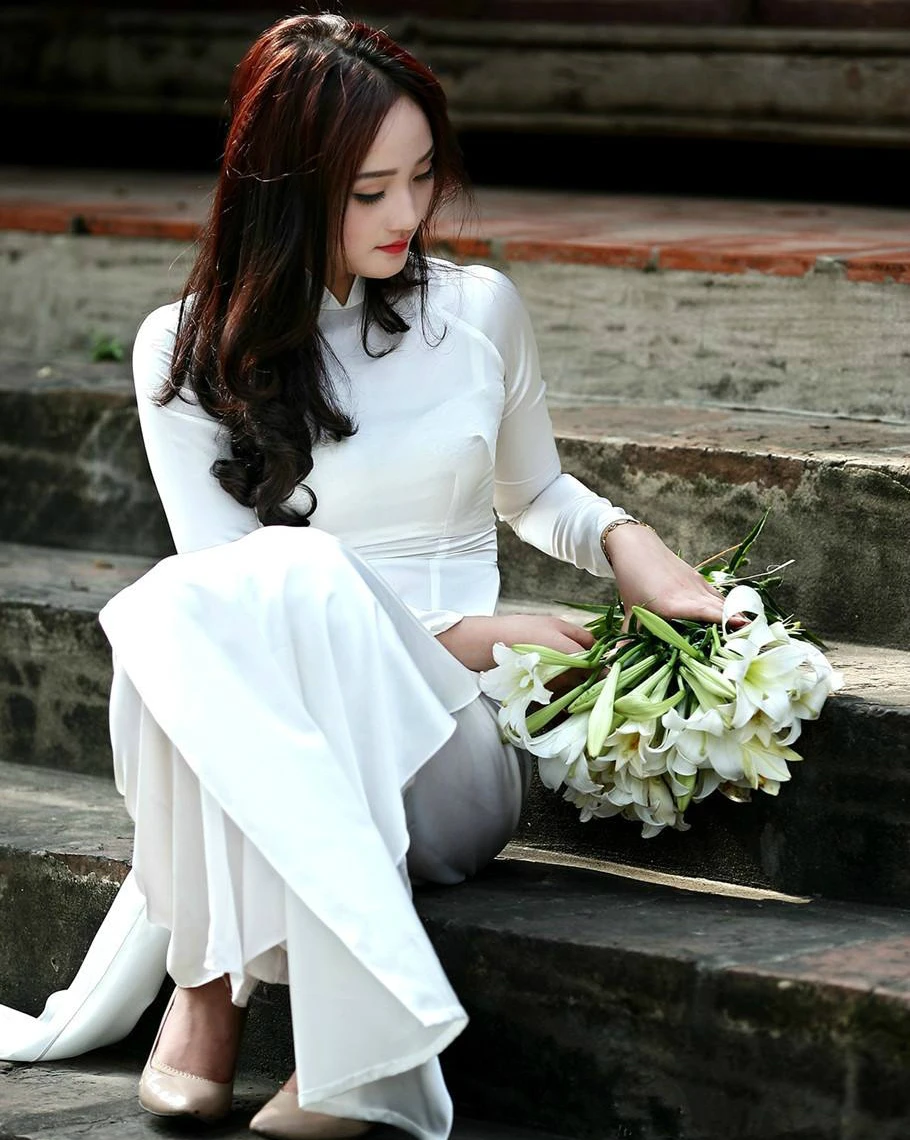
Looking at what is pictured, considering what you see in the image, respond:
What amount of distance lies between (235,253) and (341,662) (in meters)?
0.73

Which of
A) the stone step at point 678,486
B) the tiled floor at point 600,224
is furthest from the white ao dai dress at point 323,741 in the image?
the tiled floor at point 600,224

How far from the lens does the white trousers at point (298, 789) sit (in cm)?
226

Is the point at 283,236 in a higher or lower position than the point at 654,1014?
higher

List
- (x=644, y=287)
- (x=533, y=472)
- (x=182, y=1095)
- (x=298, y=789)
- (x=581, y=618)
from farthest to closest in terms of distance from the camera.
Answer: (x=644, y=287), (x=581, y=618), (x=533, y=472), (x=182, y=1095), (x=298, y=789)

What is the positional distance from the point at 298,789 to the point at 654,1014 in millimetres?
527

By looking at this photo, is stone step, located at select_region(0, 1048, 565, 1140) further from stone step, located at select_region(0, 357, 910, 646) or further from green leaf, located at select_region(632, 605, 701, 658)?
stone step, located at select_region(0, 357, 910, 646)

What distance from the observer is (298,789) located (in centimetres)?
230

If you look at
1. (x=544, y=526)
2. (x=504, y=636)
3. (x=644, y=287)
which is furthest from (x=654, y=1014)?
(x=644, y=287)

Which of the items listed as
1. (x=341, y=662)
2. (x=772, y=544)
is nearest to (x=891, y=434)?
(x=772, y=544)

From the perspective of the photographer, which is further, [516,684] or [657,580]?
[657,580]

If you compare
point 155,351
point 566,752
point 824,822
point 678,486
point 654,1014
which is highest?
point 155,351

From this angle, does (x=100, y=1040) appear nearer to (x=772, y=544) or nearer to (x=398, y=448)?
(x=398, y=448)

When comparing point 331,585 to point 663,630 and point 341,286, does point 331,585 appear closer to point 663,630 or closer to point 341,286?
point 663,630

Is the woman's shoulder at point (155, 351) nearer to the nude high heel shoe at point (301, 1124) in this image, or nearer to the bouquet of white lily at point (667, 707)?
the bouquet of white lily at point (667, 707)
